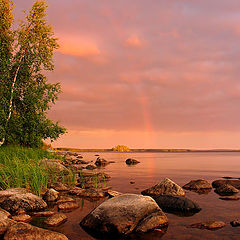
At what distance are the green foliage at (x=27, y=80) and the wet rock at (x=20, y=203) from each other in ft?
60.4

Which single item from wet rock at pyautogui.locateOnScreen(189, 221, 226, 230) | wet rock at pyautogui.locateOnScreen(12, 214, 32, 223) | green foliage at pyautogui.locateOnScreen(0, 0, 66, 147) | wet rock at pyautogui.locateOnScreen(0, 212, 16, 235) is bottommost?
wet rock at pyautogui.locateOnScreen(12, 214, 32, 223)

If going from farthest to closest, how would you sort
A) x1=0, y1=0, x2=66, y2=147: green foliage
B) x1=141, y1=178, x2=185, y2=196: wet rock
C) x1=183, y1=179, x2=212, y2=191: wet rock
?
x1=0, y1=0, x2=66, y2=147: green foliage → x1=183, y1=179, x2=212, y2=191: wet rock → x1=141, y1=178, x2=185, y2=196: wet rock

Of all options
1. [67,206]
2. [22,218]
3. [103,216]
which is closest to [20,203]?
[22,218]

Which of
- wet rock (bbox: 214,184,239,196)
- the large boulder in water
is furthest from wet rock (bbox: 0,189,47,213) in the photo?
wet rock (bbox: 214,184,239,196)

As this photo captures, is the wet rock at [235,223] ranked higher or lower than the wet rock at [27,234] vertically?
higher

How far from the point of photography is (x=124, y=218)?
6.82 metres

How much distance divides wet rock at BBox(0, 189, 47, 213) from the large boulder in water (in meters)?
2.25

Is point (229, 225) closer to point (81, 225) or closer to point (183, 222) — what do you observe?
point (183, 222)

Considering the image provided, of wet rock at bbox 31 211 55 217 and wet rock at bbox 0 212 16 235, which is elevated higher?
wet rock at bbox 0 212 16 235

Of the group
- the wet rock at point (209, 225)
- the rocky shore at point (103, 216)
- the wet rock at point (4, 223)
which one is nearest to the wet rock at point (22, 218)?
the rocky shore at point (103, 216)

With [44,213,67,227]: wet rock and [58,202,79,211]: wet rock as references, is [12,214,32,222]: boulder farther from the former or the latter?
[58,202,79,211]: wet rock

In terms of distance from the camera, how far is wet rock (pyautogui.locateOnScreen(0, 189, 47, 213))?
27.3 ft

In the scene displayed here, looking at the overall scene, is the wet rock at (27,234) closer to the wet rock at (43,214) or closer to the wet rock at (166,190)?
the wet rock at (43,214)

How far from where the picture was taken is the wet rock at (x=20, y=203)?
831 cm
